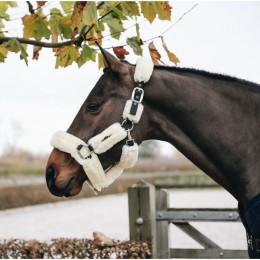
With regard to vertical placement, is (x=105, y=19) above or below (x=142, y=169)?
below

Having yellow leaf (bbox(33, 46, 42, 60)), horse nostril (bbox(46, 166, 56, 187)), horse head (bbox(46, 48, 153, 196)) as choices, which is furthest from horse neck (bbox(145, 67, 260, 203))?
yellow leaf (bbox(33, 46, 42, 60))

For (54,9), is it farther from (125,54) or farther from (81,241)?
(81,241)

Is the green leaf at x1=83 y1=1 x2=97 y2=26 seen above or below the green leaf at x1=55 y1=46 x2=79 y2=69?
below

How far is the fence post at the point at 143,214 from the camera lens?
4.39 m

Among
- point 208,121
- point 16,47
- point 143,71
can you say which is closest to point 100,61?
point 16,47

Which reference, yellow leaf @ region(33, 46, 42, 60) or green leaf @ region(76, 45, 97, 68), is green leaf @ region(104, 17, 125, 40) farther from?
yellow leaf @ region(33, 46, 42, 60)

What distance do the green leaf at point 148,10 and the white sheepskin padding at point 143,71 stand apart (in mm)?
379

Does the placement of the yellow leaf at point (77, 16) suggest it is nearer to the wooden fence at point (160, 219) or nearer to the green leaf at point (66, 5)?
the green leaf at point (66, 5)

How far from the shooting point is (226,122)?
2.58m

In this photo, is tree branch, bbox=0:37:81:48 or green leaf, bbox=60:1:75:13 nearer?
tree branch, bbox=0:37:81:48

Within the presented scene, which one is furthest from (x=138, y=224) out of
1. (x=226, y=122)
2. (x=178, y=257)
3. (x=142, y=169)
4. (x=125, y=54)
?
(x=142, y=169)

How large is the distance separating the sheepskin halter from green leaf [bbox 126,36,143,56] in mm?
436

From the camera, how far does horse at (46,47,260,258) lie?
2559 mm

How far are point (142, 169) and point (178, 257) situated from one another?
38.5m
